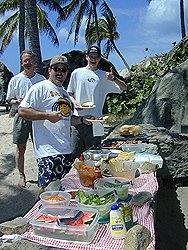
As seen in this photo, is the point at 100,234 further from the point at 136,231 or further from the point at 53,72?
the point at 53,72

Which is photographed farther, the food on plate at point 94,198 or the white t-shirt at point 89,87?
the white t-shirt at point 89,87

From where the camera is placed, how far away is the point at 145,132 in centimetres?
473

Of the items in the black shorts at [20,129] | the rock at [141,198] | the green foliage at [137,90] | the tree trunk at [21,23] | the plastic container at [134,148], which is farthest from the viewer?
the tree trunk at [21,23]

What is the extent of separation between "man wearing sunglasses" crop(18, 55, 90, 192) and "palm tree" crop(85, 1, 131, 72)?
23968mm

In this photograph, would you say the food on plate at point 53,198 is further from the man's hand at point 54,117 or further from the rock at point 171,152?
the rock at point 171,152

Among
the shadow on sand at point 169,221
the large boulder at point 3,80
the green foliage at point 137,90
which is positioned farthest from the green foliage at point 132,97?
the shadow on sand at point 169,221

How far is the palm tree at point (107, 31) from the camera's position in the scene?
1030 inches

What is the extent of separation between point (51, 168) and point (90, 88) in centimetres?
133

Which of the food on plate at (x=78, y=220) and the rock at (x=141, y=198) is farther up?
the food on plate at (x=78, y=220)

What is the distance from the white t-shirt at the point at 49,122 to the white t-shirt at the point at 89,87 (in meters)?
0.94

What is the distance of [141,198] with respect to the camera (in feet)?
7.34

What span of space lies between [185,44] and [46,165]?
9.33m

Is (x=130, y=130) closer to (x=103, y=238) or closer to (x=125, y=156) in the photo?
(x=125, y=156)

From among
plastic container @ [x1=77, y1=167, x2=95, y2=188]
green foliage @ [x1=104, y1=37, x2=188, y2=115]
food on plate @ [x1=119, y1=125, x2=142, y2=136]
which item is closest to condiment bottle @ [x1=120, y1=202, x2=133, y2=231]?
plastic container @ [x1=77, y1=167, x2=95, y2=188]
